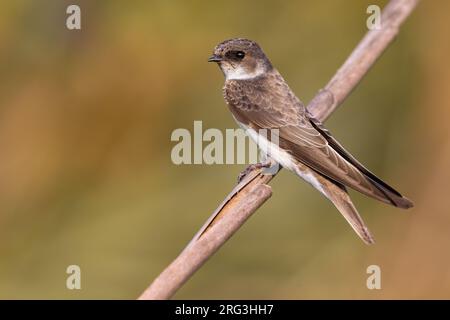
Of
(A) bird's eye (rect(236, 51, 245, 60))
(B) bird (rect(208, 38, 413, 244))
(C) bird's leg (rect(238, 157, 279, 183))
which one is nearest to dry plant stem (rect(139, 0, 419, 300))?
(C) bird's leg (rect(238, 157, 279, 183))

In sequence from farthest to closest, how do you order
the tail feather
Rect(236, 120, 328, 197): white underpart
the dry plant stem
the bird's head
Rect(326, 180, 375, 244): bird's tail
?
the bird's head
Rect(236, 120, 328, 197): white underpart
Rect(326, 180, 375, 244): bird's tail
the tail feather
the dry plant stem

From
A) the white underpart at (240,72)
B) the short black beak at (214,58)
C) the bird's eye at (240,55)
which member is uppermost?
the bird's eye at (240,55)

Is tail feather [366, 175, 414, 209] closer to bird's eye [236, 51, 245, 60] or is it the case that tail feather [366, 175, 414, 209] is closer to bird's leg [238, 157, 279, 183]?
bird's leg [238, 157, 279, 183]

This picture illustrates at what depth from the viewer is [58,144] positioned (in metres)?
4.00

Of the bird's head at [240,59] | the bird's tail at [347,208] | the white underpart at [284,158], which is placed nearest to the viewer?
the bird's tail at [347,208]

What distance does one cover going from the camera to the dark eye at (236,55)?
3.94 m

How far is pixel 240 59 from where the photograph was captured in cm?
397

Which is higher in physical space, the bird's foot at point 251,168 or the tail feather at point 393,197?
the bird's foot at point 251,168

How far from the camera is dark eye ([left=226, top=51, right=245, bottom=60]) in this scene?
3.94m

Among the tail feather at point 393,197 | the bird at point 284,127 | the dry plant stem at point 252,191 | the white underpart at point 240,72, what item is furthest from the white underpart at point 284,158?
the tail feather at point 393,197

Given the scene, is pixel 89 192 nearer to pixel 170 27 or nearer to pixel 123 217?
pixel 123 217

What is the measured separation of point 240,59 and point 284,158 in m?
0.59

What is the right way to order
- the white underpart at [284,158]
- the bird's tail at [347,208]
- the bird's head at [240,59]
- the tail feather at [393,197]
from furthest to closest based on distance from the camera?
the bird's head at [240,59] → the white underpart at [284,158] → the bird's tail at [347,208] → the tail feather at [393,197]

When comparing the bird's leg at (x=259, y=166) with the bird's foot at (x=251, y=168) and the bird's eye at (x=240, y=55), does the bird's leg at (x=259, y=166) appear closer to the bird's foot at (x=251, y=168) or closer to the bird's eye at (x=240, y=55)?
the bird's foot at (x=251, y=168)
